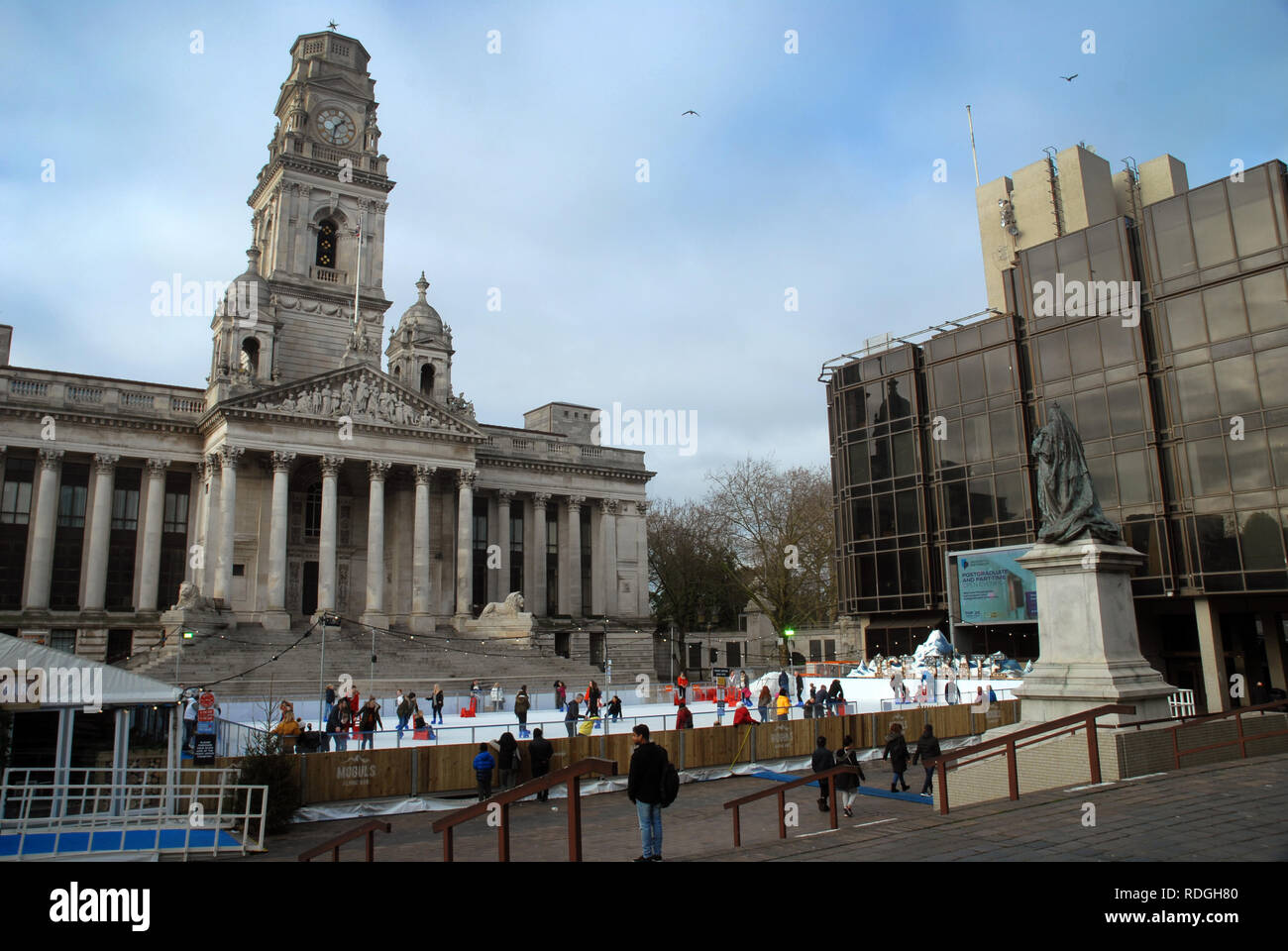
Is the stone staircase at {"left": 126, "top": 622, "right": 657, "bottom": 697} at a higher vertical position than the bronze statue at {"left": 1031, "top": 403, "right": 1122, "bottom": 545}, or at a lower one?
lower

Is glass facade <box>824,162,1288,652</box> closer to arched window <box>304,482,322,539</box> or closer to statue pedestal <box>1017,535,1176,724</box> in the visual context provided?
statue pedestal <box>1017,535,1176,724</box>

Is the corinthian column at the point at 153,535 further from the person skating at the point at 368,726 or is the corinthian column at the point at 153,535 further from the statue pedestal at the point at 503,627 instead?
the person skating at the point at 368,726

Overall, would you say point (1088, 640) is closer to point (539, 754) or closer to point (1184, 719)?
point (1184, 719)

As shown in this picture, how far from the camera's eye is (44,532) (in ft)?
143

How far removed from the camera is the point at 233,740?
23531 mm

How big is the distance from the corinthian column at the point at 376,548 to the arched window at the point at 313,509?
445 cm

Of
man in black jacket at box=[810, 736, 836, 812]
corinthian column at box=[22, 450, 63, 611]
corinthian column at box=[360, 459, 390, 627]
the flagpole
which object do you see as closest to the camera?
man in black jacket at box=[810, 736, 836, 812]

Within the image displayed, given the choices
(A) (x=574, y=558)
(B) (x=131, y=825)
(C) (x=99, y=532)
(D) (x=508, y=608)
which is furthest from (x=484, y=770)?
(A) (x=574, y=558)

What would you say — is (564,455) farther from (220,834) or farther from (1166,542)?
(220,834)

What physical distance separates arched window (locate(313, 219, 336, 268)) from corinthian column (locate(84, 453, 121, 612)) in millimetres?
18367

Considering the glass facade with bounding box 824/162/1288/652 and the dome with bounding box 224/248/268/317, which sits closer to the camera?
the glass facade with bounding box 824/162/1288/652

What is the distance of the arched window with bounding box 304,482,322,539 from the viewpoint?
165ft

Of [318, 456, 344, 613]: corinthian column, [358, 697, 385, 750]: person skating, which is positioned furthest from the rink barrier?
[318, 456, 344, 613]: corinthian column

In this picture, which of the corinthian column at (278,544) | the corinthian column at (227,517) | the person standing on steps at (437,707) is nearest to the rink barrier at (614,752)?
the person standing on steps at (437,707)
